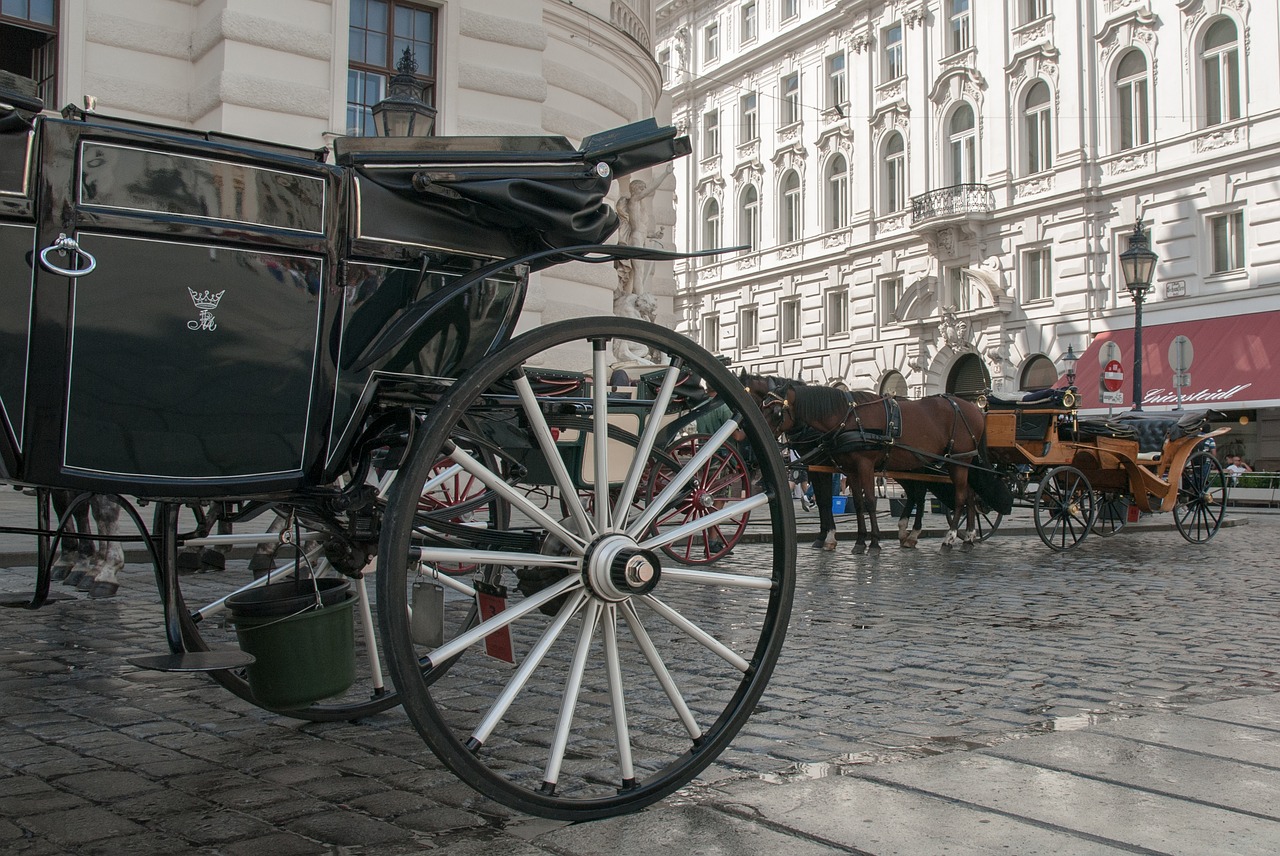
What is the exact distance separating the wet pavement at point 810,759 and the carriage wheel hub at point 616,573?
0.55 meters

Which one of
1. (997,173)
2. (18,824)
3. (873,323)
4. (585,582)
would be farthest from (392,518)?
(873,323)

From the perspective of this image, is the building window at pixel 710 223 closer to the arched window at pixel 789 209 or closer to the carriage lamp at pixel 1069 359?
the arched window at pixel 789 209

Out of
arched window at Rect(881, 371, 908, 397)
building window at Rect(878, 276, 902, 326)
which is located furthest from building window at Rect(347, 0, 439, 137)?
building window at Rect(878, 276, 902, 326)

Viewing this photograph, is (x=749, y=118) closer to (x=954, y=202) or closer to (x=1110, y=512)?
(x=954, y=202)

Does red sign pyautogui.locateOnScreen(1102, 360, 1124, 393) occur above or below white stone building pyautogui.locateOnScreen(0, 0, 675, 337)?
below

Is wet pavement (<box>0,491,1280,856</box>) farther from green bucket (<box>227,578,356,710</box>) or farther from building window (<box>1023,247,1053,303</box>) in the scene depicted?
building window (<box>1023,247,1053,303</box>)

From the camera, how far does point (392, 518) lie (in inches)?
95.2

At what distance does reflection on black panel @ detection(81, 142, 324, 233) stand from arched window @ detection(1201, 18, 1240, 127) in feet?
94.4

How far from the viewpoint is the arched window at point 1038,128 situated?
31078 millimetres

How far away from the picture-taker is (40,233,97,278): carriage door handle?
8.25 ft

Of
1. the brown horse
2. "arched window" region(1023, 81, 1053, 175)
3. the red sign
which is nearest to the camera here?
the brown horse

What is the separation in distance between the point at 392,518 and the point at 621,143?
1352mm

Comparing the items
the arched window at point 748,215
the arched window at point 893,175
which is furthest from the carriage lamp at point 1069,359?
the arched window at point 748,215

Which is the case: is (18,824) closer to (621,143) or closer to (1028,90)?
(621,143)
